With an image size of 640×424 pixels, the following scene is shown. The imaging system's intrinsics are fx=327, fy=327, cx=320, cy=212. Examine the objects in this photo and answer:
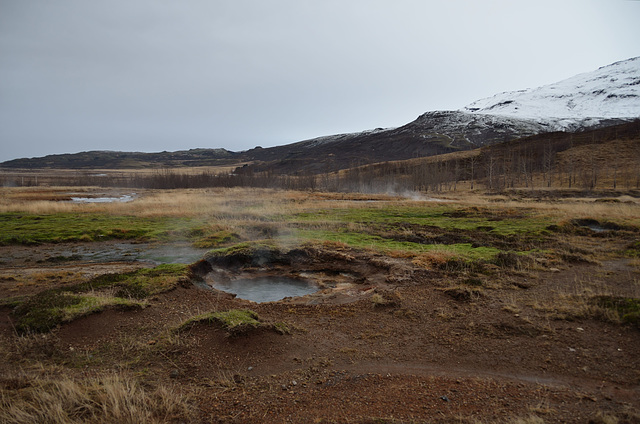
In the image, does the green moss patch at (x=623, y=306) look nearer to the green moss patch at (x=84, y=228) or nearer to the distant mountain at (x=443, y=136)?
the green moss patch at (x=84, y=228)

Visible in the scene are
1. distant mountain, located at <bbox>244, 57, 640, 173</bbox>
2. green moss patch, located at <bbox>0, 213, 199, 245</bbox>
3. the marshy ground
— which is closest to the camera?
the marshy ground

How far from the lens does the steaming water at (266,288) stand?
11.9 meters

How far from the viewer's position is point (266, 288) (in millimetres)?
12703

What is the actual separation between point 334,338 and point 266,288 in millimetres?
5502

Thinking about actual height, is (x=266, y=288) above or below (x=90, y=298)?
below

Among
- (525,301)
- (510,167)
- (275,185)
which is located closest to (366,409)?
(525,301)

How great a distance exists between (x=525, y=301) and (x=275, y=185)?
80873 mm

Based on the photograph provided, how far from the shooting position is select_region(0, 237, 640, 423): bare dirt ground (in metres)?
5.08

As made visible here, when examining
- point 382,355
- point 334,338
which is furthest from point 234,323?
point 382,355

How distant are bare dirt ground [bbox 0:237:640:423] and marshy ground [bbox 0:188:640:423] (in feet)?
0.13

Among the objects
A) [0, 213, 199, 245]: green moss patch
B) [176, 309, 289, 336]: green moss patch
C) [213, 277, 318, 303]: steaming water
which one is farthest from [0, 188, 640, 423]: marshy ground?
[0, 213, 199, 245]: green moss patch

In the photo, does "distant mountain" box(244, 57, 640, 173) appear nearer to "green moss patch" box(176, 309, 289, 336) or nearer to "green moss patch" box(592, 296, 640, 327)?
"green moss patch" box(592, 296, 640, 327)

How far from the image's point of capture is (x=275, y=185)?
87.8m

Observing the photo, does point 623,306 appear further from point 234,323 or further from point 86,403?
point 86,403
